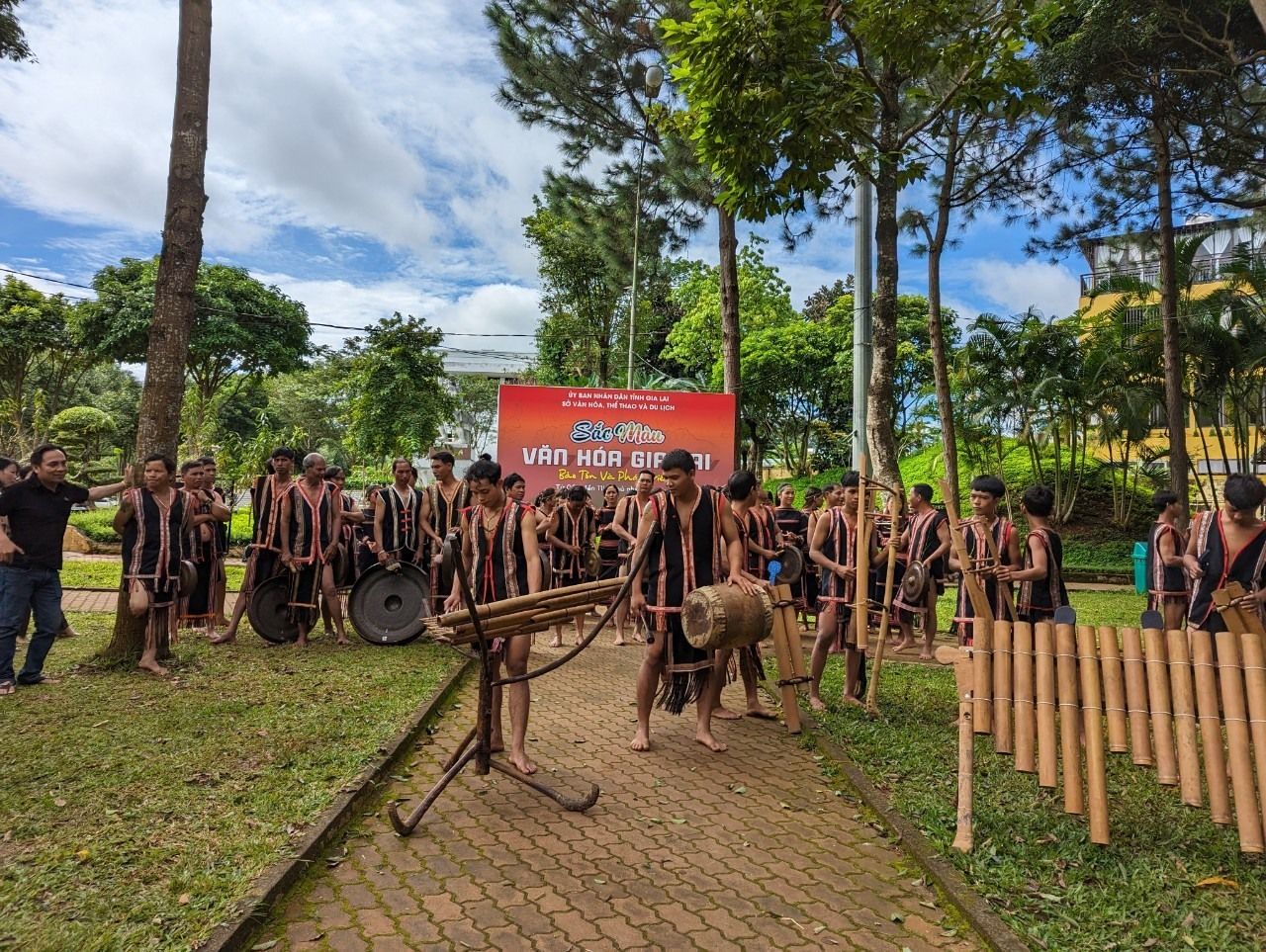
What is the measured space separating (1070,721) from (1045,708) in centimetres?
13

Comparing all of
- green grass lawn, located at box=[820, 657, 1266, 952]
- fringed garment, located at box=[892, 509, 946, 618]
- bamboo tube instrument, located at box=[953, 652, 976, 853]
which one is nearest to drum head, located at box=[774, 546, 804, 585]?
green grass lawn, located at box=[820, 657, 1266, 952]

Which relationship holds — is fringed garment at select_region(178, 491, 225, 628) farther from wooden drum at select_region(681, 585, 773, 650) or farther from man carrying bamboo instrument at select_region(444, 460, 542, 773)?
wooden drum at select_region(681, 585, 773, 650)

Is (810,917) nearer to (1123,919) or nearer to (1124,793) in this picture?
(1123,919)

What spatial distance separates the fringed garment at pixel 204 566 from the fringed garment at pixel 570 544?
3.87 m

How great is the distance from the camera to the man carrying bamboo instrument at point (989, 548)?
6.16m

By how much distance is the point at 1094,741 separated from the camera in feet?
12.6

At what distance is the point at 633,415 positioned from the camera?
46.1 feet

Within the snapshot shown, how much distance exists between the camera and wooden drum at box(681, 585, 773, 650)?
15.6ft

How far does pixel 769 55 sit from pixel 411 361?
69.8ft

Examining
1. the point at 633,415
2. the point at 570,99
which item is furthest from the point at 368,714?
the point at 570,99

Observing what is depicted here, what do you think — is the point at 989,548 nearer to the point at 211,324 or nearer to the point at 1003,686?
the point at 1003,686

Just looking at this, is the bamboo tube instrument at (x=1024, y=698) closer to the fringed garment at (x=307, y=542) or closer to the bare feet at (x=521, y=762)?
the bare feet at (x=521, y=762)

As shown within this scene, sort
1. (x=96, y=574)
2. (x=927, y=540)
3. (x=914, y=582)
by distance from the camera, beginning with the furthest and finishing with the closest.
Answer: (x=96, y=574), (x=927, y=540), (x=914, y=582)

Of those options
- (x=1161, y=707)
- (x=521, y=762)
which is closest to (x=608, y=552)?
(x=521, y=762)
